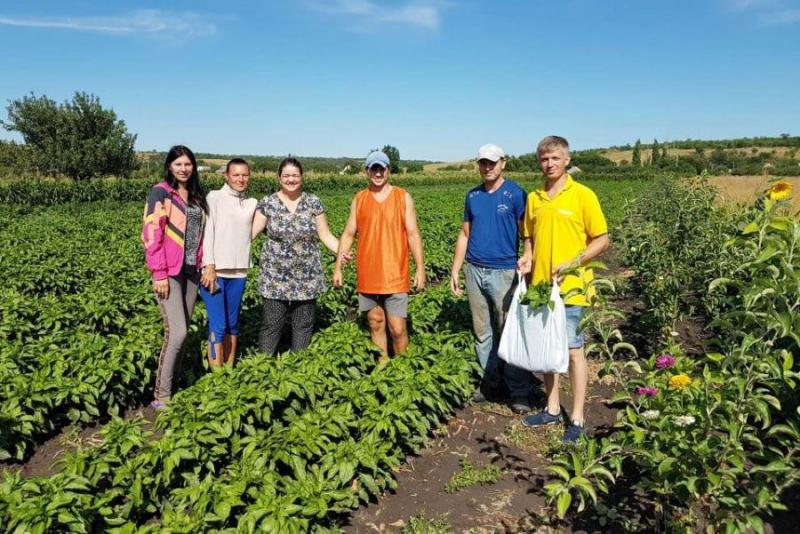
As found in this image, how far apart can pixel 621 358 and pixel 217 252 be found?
14.9ft

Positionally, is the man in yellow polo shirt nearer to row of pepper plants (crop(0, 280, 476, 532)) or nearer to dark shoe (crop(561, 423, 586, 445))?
dark shoe (crop(561, 423, 586, 445))

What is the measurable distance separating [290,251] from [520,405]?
243 cm

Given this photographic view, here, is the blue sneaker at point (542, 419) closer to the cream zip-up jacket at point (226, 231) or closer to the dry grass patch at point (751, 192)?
the dry grass patch at point (751, 192)

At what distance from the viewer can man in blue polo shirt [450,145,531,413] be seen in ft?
13.7

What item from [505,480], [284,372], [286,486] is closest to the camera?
[286,486]

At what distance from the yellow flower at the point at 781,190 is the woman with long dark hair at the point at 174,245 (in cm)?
391

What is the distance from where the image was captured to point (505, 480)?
3652 mm

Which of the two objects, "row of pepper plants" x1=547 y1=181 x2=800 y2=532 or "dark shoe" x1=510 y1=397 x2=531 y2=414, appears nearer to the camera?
"row of pepper plants" x1=547 y1=181 x2=800 y2=532

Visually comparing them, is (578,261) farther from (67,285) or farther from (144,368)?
(67,285)

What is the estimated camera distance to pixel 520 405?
4.57m

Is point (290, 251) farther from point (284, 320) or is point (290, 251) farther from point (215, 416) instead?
point (215, 416)

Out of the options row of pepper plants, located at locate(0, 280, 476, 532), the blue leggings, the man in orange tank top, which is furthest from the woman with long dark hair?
the man in orange tank top

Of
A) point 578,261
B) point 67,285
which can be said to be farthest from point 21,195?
point 578,261

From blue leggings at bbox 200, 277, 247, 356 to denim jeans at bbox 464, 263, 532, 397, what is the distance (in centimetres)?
205
